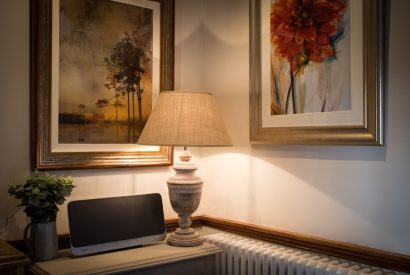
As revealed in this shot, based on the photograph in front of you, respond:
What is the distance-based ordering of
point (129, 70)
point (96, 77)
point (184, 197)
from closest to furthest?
point (184, 197) < point (96, 77) < point (129, 70)

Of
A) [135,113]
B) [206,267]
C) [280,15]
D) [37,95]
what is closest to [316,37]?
[280,15]

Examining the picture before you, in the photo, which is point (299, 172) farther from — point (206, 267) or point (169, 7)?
point (169, 7)

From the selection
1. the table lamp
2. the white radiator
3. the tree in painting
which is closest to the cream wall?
the white radiator

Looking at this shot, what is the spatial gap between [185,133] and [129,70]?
0.55 m

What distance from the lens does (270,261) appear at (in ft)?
6.03

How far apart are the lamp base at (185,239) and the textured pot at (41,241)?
49 centimetres

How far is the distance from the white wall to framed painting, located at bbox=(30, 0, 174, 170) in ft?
0.65

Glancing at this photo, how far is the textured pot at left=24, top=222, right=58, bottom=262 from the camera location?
1.74m

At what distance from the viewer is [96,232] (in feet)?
5.98

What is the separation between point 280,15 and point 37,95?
1115 millimetres

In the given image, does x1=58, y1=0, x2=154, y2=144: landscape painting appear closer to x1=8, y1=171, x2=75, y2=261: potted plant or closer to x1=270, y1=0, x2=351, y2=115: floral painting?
x1=8, y1=171, x2=75, y2=261: potted plant

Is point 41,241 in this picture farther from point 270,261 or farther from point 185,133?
point 270,261

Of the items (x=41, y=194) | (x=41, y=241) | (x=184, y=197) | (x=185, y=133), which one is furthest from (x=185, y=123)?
(x=41, y=241)

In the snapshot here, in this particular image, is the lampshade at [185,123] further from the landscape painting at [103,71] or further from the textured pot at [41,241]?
the textured pot at [41,241]
